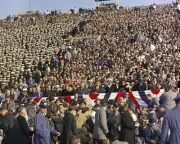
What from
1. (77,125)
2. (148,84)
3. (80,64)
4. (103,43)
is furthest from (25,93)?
(103,43)

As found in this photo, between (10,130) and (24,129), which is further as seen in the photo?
(10,130)

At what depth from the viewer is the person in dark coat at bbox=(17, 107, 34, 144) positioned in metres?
13.6

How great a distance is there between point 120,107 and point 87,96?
6055mm

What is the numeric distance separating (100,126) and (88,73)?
12837mm

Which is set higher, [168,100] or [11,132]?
[168,100]

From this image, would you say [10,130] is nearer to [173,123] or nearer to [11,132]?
[11,132]

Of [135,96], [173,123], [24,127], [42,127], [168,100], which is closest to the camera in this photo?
[173,123]

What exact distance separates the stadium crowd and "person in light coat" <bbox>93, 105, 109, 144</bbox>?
2cm

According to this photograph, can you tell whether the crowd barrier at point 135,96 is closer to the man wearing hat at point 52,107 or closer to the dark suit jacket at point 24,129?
the man wearing hat at point 52,107

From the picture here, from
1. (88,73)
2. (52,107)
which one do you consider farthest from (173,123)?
(88,73)

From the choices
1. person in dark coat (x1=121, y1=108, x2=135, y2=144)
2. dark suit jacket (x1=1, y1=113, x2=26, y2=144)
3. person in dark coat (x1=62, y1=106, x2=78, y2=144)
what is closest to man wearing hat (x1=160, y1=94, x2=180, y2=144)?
person in dark coat (x1=121, y1=108, x2=135, y2=144)

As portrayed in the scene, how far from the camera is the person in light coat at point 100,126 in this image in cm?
1462

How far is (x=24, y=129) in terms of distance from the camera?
1374 cm

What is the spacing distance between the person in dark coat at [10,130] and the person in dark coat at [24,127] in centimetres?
9
